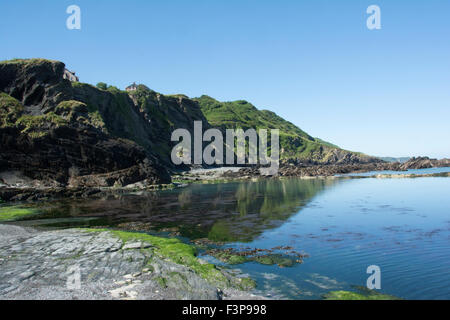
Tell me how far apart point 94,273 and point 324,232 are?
22.2 meters

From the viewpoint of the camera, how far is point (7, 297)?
15.1 metres

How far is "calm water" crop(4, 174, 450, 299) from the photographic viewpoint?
1822 centimetres

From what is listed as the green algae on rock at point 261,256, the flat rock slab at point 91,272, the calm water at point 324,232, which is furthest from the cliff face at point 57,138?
the green algae on rock at point 261,256

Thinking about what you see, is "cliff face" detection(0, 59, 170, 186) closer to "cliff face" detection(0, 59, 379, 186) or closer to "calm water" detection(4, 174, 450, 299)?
"cliff face" detection(0, 59, 379, 186)

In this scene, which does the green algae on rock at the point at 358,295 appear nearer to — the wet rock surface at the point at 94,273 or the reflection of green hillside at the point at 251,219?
the wet rock surface at the point at 94,273

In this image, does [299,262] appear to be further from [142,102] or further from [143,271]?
[142,102]

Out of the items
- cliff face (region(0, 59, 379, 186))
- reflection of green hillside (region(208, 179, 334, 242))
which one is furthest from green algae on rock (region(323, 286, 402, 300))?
cliff face (region(0, 59, 379, 186))

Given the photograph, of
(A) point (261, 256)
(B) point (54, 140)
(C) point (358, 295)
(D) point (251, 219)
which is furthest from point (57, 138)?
(C) point (358, 295)

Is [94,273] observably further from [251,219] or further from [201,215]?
[201,215]

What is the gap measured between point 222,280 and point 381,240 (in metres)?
17.0

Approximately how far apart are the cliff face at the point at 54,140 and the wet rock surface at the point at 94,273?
188ft

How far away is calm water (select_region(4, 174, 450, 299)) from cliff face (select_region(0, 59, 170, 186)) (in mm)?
27710

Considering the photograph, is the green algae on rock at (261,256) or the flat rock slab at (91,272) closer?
the flat rock slab at (91,272)

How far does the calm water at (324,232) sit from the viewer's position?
1822cm
